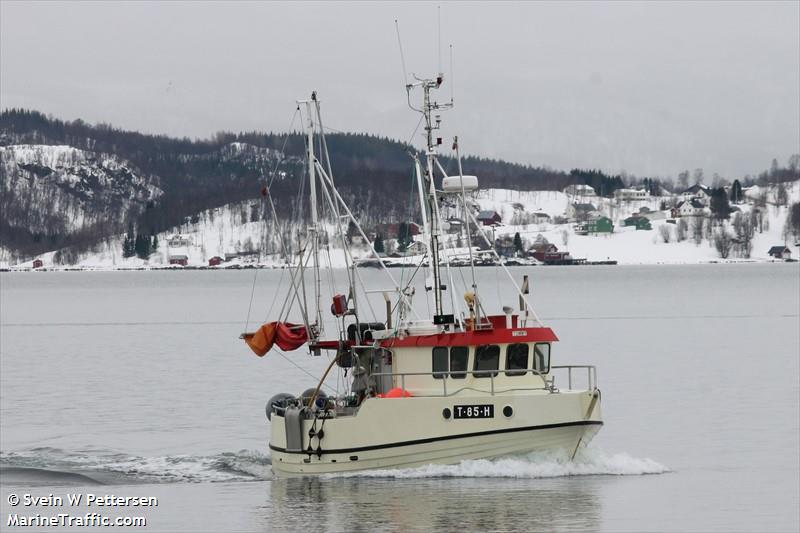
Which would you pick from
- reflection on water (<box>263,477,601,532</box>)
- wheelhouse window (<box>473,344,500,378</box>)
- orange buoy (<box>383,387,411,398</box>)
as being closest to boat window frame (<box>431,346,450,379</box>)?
wheelhouse window (<box>473,344,500,378</box>)

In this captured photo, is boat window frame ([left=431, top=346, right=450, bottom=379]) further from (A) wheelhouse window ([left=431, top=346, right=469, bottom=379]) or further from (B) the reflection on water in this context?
(B) the reflection on water

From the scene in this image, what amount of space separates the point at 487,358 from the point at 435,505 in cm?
401

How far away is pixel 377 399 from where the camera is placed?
30484mm

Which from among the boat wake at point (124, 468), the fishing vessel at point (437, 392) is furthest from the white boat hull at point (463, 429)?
the boat wake at point (124, 468)

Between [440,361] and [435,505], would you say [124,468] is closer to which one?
[440,361]

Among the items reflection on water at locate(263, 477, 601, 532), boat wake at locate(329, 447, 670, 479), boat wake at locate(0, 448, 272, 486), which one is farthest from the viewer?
boat wake at locate(0, 448, 272, 486)

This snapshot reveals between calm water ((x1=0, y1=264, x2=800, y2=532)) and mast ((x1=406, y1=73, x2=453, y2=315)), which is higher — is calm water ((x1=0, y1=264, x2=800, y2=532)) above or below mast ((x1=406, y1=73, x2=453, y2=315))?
below

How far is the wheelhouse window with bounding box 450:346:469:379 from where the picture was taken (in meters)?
31.2

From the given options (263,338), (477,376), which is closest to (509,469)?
(477,376)

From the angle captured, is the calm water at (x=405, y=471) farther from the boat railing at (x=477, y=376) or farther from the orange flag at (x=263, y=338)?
the orange flag at (x=263, y=338)

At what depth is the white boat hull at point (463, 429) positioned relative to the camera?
30.0 meters

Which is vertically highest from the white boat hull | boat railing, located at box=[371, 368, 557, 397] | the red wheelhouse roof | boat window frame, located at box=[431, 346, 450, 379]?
the red wheelhouse roof

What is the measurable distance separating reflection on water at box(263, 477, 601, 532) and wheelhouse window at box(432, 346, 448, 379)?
2.42 metres

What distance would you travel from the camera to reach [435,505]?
94.4ft
